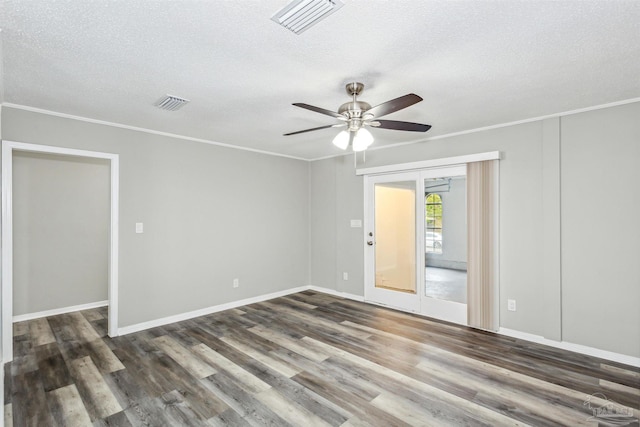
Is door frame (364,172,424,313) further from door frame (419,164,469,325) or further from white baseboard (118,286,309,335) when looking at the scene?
white baseboard (118,286,309,335)

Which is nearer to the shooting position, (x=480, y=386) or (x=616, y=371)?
(x=480, y=386)

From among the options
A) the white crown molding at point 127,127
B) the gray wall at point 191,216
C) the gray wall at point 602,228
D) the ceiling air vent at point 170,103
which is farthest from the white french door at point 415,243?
the ceiling air vent at point 170,103

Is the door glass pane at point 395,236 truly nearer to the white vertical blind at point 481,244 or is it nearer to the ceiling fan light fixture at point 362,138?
the white vertical blind at point 481,244

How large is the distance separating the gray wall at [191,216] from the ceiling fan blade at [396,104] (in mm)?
2995

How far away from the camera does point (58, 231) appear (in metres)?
4.59

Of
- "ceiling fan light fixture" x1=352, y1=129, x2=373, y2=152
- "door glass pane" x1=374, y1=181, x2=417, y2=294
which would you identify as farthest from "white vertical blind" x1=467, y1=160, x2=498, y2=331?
"ceiling fan light fixture" x1=352, y1=129, x2=373, y2=152

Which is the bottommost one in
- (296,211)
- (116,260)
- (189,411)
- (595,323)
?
(189,411)

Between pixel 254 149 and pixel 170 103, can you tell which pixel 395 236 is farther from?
pixel 170 103

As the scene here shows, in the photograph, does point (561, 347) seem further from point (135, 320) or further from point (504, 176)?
point (135, 320)

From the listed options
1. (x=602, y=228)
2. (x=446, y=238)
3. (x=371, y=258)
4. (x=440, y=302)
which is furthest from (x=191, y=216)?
(x=602, y=228)

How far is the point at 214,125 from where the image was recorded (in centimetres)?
377

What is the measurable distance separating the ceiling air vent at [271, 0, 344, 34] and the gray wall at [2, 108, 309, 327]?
118 inches

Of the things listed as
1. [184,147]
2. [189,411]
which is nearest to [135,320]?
[189,411]

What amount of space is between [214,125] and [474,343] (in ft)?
12.8
